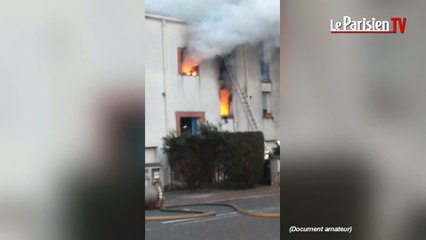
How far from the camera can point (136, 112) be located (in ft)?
6.98

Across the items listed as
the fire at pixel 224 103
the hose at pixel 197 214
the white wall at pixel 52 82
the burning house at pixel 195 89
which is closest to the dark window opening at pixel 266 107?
the burning house at pixel 195 89

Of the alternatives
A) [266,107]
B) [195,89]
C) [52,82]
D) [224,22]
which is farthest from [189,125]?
[52,82]

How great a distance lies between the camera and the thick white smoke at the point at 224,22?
213 cm

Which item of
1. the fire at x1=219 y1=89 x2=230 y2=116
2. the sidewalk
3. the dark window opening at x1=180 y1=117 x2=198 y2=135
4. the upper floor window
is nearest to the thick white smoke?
the upper floor window

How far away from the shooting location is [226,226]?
2.20 meters

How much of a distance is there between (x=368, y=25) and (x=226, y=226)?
117 cm

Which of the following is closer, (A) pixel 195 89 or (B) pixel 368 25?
(A) pixel 195 89

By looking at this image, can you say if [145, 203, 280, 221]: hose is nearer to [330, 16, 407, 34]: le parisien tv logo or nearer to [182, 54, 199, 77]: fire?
[182, 54, 199, 77]: fire

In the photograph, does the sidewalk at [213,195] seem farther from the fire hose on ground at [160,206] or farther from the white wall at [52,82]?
the white wall at [52,82]

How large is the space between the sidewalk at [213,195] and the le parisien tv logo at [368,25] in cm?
82

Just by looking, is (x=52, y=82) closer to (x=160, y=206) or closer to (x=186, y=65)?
(x=186, y=65)

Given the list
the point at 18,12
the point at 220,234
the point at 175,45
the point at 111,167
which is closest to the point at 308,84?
the point at 175,45

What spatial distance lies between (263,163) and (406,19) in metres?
0.98

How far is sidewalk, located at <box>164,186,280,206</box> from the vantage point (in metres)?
2.15
